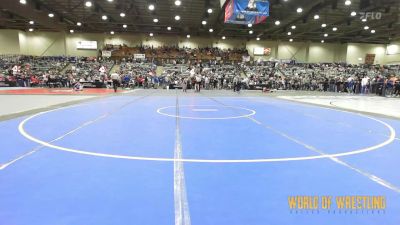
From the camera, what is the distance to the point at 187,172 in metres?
4.13

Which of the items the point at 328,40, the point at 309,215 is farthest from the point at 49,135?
the point at 328,40

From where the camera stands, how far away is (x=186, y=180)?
12.6 ft

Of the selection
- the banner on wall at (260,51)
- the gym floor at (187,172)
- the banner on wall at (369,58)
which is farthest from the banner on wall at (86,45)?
the banner on wall at (369,58)

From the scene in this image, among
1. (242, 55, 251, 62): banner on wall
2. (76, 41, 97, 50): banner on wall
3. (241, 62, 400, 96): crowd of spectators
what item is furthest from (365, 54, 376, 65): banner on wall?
(76, 41, 97, 50): banner on wall

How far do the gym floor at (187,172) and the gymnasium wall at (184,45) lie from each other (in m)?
38.6

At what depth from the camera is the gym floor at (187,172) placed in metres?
2.96

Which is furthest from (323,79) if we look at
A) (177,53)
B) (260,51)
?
(177,53)

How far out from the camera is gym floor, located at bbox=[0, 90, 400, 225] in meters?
2.96

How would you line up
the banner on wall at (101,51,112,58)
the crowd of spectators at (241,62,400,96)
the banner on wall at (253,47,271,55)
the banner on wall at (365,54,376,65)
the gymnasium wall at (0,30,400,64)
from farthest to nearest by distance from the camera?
the banner on wall at (365,54,376,65), the banner on wall at (253,47,271,55), the gymnasium wall at (0,30,400,64), the banner on wall at (101,51,112,58), the crowd of spectators at (241,62,400,96)

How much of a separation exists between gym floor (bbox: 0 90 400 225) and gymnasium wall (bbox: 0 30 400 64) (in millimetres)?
38636

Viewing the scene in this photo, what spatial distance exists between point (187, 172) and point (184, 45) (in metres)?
43.3

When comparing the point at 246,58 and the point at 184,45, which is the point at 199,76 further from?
the point at 184,45

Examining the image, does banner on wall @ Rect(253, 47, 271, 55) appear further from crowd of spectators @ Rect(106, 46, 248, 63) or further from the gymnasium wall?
crowd of spectators @ Rect(106, 46, 248, 63)

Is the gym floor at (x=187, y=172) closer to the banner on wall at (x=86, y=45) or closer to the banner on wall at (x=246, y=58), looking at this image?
the banner on wall at (x=246, y=58)
